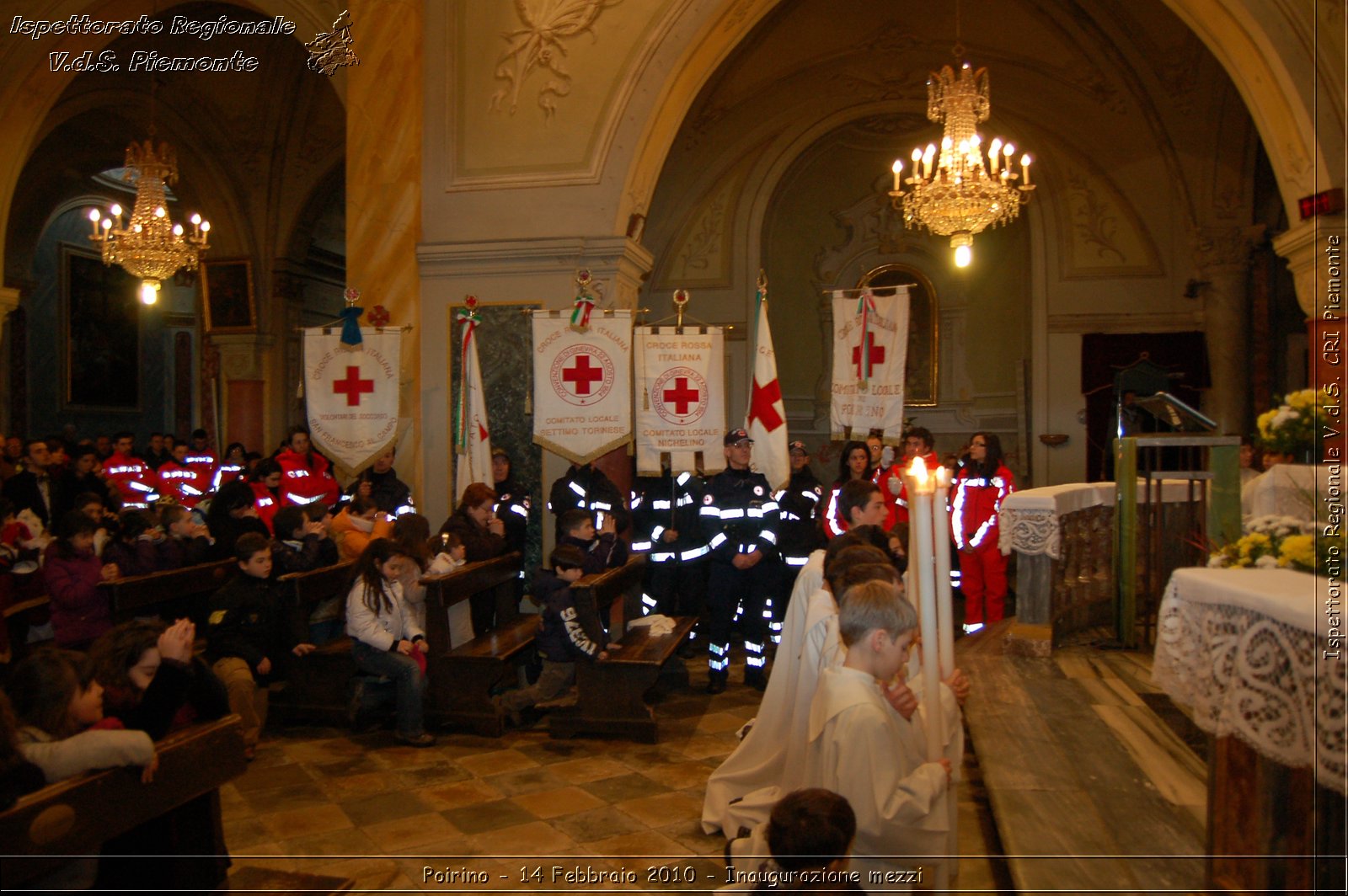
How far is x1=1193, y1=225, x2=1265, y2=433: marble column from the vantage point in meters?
11.0

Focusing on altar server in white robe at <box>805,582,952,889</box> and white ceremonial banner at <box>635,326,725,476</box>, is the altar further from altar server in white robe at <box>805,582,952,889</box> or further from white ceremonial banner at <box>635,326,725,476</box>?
white ceremonial banner at <box>635,326,725,476</box>

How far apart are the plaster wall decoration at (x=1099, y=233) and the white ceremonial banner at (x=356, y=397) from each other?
8.49 metres

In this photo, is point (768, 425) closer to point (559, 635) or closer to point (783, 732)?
point (559, 635)

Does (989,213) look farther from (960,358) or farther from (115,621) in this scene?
(115,621)

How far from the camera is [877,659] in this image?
8.45 feet

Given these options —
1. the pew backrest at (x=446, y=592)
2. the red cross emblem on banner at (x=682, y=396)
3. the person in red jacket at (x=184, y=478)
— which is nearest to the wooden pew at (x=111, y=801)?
the pew backrest at (x=446, y=592)

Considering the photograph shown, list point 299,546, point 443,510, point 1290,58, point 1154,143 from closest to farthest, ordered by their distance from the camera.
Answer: point 299,546
point 1290,58
point 443,510
point 1154,143

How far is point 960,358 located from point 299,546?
9573 millimetres

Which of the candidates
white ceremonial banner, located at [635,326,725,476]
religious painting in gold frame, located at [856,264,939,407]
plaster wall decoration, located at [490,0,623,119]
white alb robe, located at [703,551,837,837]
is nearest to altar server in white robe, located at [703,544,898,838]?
white alb robe, located at [703,551,837,837]

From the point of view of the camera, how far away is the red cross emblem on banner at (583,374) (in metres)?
7.29

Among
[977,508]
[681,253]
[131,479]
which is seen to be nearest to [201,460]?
[131,479]

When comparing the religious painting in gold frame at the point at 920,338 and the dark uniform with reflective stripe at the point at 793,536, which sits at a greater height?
the religious painting in gold frame at the point at 920,338

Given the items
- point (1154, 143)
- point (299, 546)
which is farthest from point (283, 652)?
point (1154, 143)

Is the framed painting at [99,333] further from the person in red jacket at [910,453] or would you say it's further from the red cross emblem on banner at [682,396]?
the person in red jacket at [910,453]
